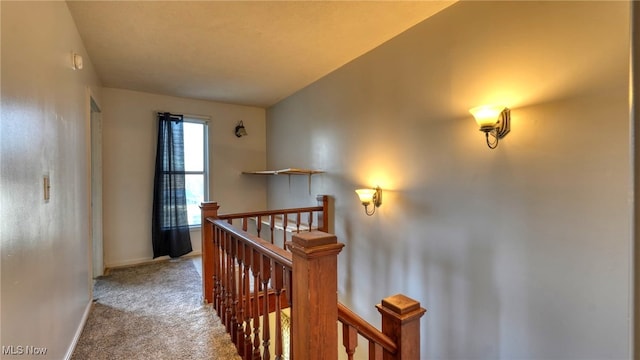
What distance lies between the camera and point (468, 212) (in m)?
1.94

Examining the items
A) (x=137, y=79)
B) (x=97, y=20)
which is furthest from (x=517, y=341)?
(x=137, y=79)

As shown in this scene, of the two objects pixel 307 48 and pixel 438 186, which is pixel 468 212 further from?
pixel 307 48

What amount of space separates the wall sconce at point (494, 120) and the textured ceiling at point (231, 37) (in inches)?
34.5

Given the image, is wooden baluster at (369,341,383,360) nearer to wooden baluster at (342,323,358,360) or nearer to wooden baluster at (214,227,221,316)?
wooden baluster at (342,323,358,360)

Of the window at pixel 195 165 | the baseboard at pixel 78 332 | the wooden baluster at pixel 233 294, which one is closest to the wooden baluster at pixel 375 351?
the wooden baluster at pixel 233 294

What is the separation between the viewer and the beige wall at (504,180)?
1373mm

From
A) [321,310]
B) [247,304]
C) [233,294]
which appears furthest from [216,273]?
[321,310]

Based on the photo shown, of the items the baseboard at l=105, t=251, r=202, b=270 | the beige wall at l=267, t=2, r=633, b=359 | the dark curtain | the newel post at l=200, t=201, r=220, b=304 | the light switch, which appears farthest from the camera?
the dark curtain

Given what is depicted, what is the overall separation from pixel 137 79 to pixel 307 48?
7.05 feet

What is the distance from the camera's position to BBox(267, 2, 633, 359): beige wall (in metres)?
1.37

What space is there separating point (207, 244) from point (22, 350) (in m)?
1.28

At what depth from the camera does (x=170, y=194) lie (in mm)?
4008

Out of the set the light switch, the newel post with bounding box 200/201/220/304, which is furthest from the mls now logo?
the newel post with bounding box 200/201/220/304

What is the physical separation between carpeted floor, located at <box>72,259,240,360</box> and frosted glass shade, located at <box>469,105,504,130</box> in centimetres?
206
